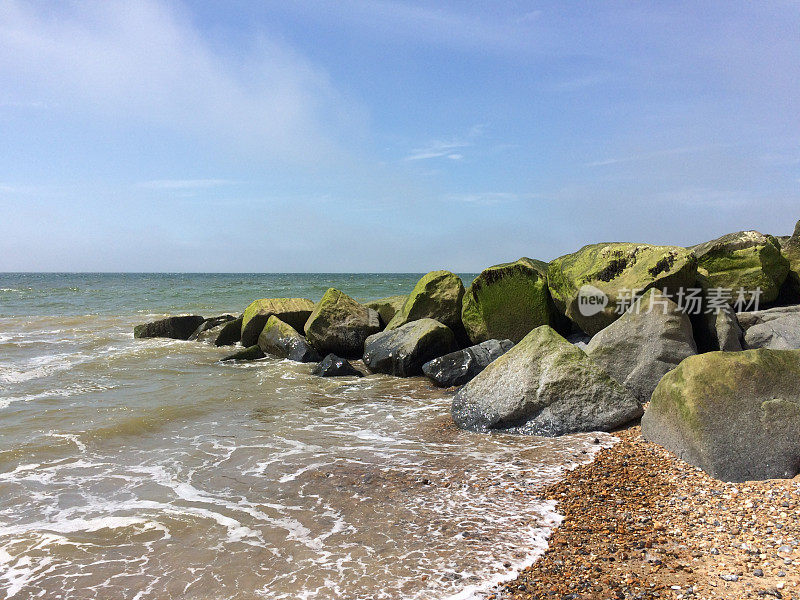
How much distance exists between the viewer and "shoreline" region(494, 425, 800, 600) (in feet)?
10.7

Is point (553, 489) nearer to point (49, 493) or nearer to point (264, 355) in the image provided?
point (49, 493)

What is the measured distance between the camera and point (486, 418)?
22.3 feet

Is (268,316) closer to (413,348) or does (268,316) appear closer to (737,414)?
(413,348)

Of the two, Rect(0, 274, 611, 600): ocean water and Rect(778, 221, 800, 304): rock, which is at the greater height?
Rect(778, 221, 800, 304): rock

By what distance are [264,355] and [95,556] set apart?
9771 millimetres

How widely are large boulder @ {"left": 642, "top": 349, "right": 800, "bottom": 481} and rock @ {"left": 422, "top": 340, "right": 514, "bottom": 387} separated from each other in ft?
14.6

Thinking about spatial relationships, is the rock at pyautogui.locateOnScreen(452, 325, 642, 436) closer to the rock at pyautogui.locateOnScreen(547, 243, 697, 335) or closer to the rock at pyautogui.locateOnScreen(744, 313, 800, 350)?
the rock at pyautogui.locateOnScreen(547, 243, 697, 335)

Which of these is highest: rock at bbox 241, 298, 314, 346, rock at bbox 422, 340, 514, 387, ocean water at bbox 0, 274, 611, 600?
rock at bbox 241, 298, 314, 346

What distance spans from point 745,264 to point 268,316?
1107 centimetres

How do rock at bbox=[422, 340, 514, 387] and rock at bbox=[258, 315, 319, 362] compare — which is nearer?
rock at bbox=[422, 340, 514, 387]

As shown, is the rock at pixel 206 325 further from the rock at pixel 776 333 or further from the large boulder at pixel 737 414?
the large boulder at pixel 737 414

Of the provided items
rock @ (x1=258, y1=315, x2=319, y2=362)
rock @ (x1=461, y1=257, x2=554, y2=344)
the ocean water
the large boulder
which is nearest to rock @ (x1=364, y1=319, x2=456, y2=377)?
rock @ (x1=461, y1=257, x2=554, y2=344)

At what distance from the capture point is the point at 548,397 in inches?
258

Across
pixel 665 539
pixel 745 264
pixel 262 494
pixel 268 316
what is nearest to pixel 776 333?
pixel 745 264
